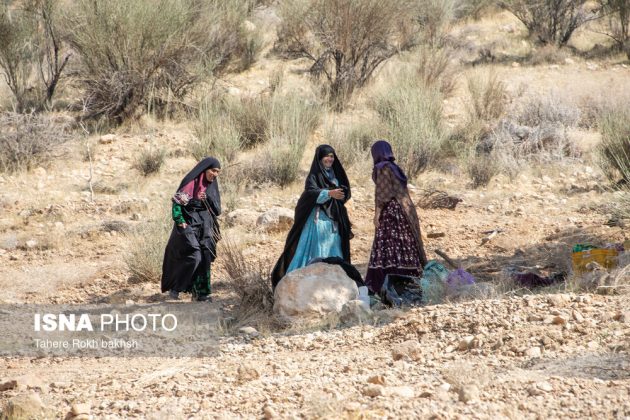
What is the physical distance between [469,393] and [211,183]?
155 inches

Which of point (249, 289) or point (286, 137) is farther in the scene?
point (286, 137)

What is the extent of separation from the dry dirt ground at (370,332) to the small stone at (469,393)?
0.01 m

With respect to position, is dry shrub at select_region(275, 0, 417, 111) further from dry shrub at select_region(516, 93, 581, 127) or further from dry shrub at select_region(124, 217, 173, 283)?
dry shrub at select_region(124, 217, 173, 283)

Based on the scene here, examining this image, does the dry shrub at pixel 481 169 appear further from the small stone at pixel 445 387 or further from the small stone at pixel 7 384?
the small stone at pixel 7 384

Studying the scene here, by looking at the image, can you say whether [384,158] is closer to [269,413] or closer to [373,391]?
[373,391]

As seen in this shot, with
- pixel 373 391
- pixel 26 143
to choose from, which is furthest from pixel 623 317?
pixel 26 143

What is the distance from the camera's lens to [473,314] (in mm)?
5727

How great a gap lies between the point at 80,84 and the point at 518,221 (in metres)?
8.10

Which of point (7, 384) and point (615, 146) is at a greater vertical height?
point (615, 146)

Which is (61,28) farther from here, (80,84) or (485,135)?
(485,135)

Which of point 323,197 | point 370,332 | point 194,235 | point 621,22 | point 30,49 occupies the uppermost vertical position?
point 621,22

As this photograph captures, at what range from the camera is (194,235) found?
7523 mm

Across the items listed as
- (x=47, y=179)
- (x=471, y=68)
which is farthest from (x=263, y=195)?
(x=471, y=68)

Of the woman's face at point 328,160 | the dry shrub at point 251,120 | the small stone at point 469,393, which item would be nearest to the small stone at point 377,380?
the small stone at point 469,393
